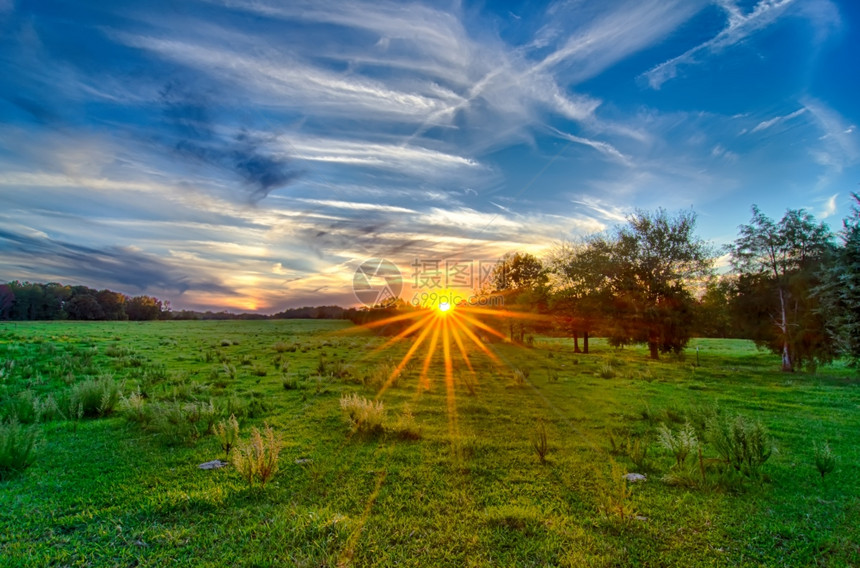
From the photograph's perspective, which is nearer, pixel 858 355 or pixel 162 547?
pixel 162 547

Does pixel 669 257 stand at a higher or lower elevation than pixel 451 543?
higher

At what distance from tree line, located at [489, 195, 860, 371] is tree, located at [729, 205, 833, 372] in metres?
0.05

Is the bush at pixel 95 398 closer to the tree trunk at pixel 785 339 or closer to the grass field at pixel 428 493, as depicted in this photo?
the grass field at pixel 428 493

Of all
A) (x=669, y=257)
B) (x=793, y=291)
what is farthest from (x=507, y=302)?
(x=793, y=291)

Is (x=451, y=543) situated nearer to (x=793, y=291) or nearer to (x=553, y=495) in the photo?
(x=553, y=495)

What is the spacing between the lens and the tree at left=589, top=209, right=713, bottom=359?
3131cm

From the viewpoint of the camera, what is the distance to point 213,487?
20.3ft

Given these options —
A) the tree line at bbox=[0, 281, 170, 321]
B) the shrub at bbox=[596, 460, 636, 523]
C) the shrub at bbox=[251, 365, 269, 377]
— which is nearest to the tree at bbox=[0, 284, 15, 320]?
the tree line at bbox=[0, 281, 170, 321]

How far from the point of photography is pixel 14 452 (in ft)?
22.4

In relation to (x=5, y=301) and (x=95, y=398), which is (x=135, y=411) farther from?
(x=5, y=301)

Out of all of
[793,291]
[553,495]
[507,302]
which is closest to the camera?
[553,495]

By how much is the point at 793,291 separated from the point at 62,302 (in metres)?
121

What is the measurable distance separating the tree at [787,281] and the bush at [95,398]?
3491 cm

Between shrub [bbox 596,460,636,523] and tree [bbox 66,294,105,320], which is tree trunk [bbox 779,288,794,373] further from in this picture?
tree [bbox 66,294,105,320]
